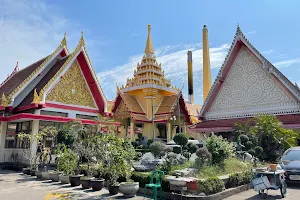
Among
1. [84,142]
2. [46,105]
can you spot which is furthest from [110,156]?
[46,105]

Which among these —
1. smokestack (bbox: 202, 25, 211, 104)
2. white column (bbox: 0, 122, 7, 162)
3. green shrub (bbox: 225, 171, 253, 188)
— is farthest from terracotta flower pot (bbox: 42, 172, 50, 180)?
smokestack (bbox: 202, 25, 211, 104)

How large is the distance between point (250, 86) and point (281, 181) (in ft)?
43.5

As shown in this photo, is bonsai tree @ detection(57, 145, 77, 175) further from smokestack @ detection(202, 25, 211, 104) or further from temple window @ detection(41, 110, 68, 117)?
smokestack @ detection(202, 25, 211, 104)

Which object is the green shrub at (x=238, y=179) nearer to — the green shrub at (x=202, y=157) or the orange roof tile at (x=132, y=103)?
the green shrub at (x=202, y=157)

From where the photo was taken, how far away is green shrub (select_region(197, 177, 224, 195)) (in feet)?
23.2

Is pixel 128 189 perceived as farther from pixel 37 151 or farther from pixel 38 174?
pixel 37 151

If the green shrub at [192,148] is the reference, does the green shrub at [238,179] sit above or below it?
below

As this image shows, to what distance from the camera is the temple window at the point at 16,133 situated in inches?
603

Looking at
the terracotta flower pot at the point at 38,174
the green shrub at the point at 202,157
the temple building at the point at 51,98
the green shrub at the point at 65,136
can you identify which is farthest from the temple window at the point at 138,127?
the green shrub at the point at 202,157

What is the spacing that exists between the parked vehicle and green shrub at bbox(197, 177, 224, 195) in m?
3.34

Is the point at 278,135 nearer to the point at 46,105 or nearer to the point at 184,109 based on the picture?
the point at 184,109

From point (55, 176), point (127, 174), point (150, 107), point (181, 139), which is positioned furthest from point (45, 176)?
point (150, 107)

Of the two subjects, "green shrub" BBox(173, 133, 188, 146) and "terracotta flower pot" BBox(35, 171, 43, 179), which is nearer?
"terracotta flower pot" BBox(35, 171, 43, 179)

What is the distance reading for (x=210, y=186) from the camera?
23.5 feet
